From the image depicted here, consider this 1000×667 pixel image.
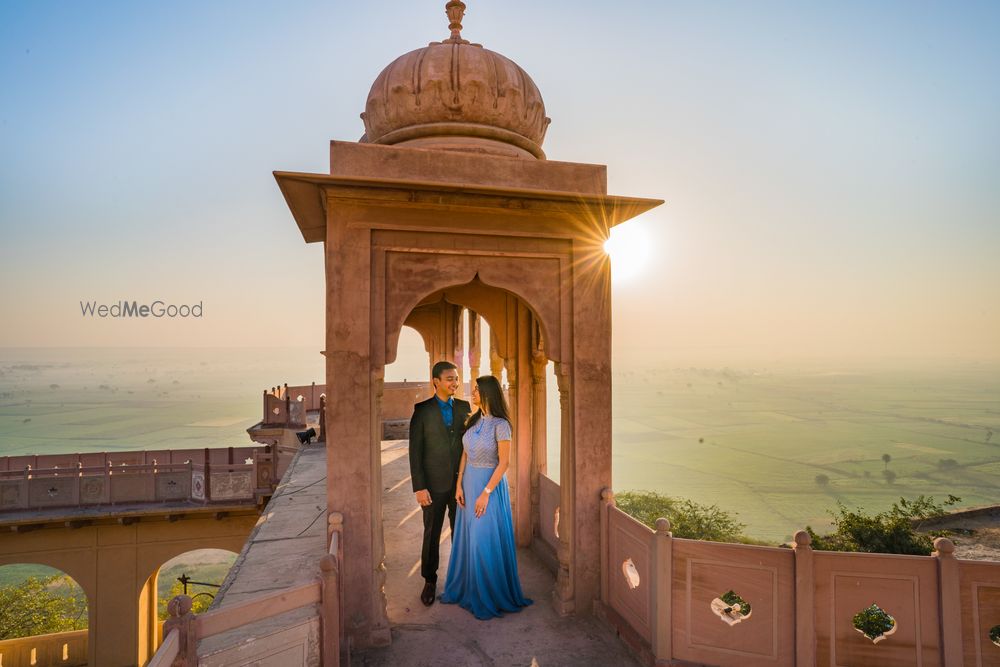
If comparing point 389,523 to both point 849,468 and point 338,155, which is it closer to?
point 338,155

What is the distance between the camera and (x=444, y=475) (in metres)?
5.73

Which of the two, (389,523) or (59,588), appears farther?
(59,588)

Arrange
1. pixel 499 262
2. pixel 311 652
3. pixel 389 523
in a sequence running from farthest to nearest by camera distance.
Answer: pixel 389 523 → pixel 499 262 → pixel 311 652

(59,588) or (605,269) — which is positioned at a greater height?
(605,269)

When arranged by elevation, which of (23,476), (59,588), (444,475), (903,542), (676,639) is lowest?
(59,588)

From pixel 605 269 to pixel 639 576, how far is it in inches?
120

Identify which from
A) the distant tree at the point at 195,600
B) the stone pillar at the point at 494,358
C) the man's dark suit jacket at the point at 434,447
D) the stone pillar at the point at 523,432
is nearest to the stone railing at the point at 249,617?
the man's dark suit jacket at the point at 434,447

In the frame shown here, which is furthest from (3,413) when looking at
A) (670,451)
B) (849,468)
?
(849,468)

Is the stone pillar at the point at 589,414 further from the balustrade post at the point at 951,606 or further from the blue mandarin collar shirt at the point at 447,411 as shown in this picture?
the balustrade post at the point at 951,606

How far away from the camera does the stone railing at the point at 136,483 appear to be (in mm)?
14500

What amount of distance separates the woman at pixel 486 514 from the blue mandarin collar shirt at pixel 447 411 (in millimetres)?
260

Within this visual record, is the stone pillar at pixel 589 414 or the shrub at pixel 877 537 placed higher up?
the stone pillar at pixel 589 414

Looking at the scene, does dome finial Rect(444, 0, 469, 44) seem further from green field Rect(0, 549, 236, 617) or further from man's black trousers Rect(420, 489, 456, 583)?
green field Rect(0, 549, 236, 617)

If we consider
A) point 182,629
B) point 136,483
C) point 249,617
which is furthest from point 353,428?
point 136,483
